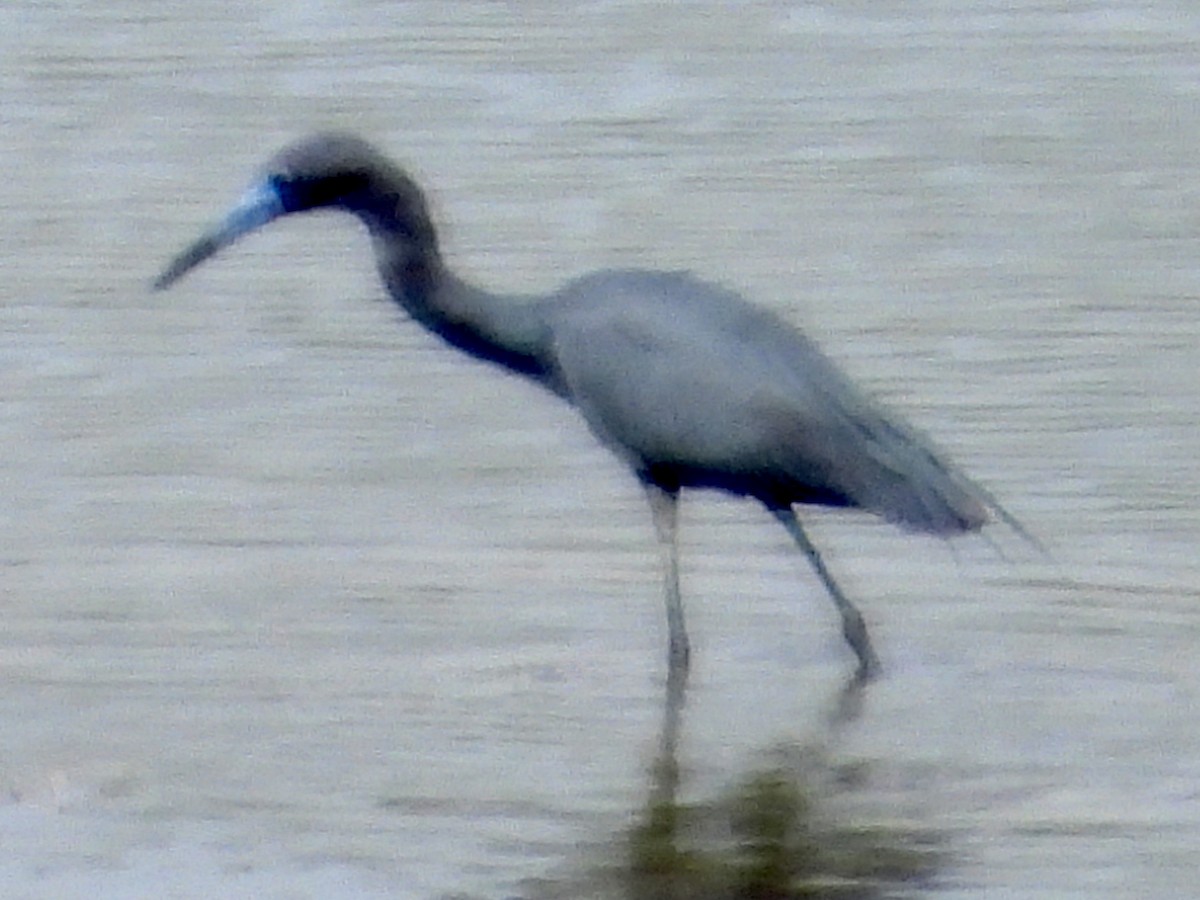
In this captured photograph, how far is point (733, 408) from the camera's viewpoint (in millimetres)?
6422

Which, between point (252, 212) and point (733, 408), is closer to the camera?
point (733, 408)

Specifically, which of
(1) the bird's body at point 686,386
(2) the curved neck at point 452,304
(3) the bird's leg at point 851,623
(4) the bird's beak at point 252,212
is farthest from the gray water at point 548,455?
(4) the bird's beak at point 252,212

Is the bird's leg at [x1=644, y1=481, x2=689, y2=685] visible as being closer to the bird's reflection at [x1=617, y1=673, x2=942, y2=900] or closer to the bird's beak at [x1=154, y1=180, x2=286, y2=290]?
the bird's reflection at [x1=617, y1=673, x2=942, y2=900]

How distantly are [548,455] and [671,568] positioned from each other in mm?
1145

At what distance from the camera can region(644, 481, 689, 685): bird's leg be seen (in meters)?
6.43

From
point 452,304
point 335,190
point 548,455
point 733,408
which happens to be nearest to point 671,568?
point 733,408

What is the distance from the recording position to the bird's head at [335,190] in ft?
22.1

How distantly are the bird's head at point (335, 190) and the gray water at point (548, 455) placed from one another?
0.70m

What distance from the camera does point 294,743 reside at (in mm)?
6230

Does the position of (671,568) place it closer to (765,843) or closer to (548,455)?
(765,843)

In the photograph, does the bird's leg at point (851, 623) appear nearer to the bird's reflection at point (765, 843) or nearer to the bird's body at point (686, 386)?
the bird's body at point (686, 386)

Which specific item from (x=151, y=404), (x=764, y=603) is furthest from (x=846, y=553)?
(x=151, y=404)

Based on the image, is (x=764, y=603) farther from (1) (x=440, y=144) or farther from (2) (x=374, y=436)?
(1) (x=440, y=144)

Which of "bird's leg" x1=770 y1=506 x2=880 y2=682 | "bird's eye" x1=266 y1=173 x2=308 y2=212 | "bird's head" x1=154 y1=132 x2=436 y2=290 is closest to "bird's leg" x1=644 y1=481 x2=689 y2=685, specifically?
"bird's leg" x1=770 y1=506 x2=880 y2=682
